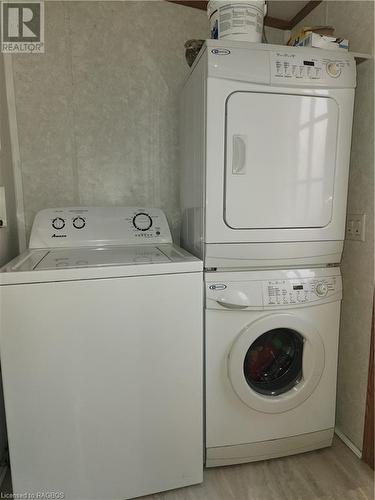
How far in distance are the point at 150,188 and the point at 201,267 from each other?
798 mm

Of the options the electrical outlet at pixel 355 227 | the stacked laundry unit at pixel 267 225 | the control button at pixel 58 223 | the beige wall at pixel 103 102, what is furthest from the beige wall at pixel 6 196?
the electrical outlet at pixel 355 227

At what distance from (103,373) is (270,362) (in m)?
0.80

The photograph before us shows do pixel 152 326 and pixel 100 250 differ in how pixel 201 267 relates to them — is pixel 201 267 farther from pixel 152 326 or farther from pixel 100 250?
pixel 100 250

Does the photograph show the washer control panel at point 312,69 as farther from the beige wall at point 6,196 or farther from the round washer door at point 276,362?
the beige wall at point 6,196

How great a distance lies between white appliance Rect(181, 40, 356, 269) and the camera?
1.20 m

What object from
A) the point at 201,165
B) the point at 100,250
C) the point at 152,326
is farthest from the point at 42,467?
the point at 201,165

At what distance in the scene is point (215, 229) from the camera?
49.4 inches

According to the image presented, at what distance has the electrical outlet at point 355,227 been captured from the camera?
1.41 m

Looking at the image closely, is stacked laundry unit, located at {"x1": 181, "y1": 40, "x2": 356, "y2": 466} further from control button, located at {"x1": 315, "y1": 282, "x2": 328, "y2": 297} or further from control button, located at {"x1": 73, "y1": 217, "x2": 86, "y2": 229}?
control button, located at {"x1": 73, "y1": 217, "x2": 86, "y2": 229}

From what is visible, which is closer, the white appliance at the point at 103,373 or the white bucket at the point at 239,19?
the white appliance at the point at 103,373

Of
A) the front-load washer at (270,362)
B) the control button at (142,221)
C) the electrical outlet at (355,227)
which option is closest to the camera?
the front-load washer at (270,362)

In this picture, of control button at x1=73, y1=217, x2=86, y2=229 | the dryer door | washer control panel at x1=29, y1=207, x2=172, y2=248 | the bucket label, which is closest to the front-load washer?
the dryer door

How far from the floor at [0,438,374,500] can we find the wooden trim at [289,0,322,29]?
90.2 inches

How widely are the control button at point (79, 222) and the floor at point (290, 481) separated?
45.3 inches
